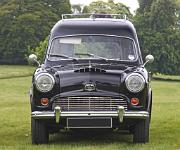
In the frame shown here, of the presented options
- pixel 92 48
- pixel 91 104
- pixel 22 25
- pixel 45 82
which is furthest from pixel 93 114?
pixel 22 25

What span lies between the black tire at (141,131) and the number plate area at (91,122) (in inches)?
25.9

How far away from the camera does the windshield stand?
10773mm

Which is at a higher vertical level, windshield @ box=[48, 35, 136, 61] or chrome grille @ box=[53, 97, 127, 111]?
windshield @ box=[48, 35, 136, 61]

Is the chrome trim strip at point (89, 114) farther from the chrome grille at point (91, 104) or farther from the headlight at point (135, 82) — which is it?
the headlight at point (135, 82)

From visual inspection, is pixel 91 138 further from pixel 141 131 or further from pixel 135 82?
pixel 135 82

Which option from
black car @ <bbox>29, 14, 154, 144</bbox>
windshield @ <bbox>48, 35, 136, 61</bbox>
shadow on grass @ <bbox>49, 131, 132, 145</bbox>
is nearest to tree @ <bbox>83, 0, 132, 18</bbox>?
shadow on grass @ <bbox>49, 131, 132, 145</bbox>

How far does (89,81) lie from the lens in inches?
370

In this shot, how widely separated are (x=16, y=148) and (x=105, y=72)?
1.99m

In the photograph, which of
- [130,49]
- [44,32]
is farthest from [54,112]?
[44,32]

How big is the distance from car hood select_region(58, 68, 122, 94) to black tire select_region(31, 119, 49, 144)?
2.53ft

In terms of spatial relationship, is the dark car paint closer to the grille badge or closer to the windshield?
the grille badge

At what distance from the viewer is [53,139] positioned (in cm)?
1094

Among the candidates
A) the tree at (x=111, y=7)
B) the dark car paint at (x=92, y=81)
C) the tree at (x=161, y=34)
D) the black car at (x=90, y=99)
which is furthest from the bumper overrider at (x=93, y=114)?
the tree at (x=111, y=7)

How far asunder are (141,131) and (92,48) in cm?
205
